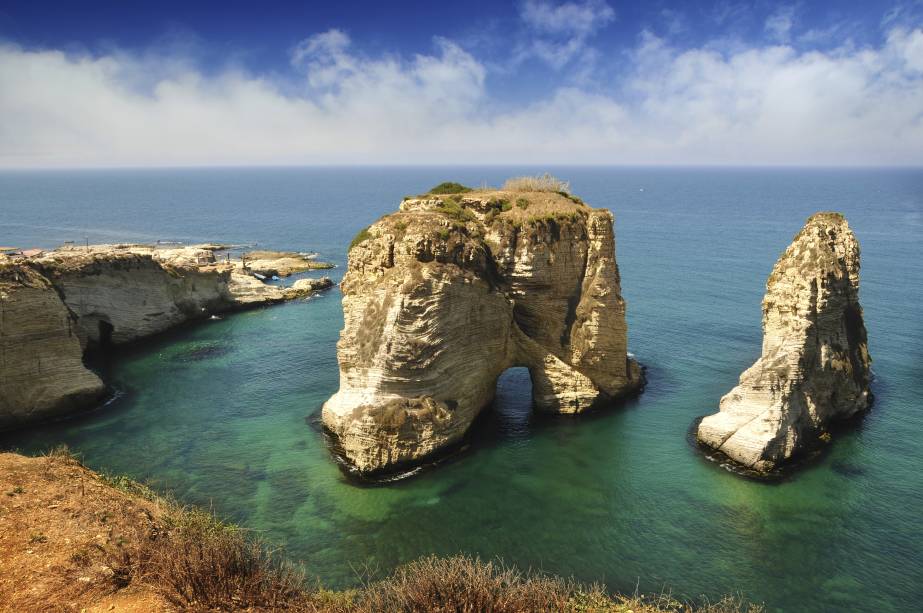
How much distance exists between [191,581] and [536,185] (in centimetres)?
2994

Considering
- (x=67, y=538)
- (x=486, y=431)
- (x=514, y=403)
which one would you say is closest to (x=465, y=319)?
(x=486, y=431)

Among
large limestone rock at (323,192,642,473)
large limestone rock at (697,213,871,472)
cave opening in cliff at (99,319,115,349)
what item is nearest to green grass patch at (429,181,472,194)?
large limestone rock at (323,192,642,473)

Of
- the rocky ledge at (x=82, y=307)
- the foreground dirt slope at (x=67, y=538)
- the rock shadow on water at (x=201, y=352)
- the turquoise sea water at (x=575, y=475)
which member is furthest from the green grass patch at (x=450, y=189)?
the foreground dirt slope at (x=67, y=538)

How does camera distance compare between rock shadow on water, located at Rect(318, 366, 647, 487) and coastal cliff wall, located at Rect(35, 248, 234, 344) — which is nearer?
rock shadow on water, located at Rect(318, 366, 647, 487)

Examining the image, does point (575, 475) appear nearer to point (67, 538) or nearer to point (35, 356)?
point (67, 538)

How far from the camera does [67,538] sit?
57.1ft

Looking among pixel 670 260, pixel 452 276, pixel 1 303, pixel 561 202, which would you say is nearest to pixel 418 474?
pixel 452 276

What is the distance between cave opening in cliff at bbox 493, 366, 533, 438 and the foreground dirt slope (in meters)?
17.5

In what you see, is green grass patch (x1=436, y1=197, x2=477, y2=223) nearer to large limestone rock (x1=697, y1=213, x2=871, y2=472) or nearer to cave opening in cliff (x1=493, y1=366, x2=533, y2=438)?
cave opening in cliff (x1=493, y1=366, x2=533, y2=438)

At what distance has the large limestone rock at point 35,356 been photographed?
104ft

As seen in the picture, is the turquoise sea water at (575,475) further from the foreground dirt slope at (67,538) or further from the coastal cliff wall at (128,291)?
the foreground dirt slope at (67,538)

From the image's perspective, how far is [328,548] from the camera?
70.7 ft

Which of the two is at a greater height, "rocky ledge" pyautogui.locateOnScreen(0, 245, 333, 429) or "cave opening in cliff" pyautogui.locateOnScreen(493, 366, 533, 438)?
"rocky ledge" pyautogui.locateOnScreen(0, 245, 333, 429)

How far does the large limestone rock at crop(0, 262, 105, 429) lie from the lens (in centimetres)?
3167
